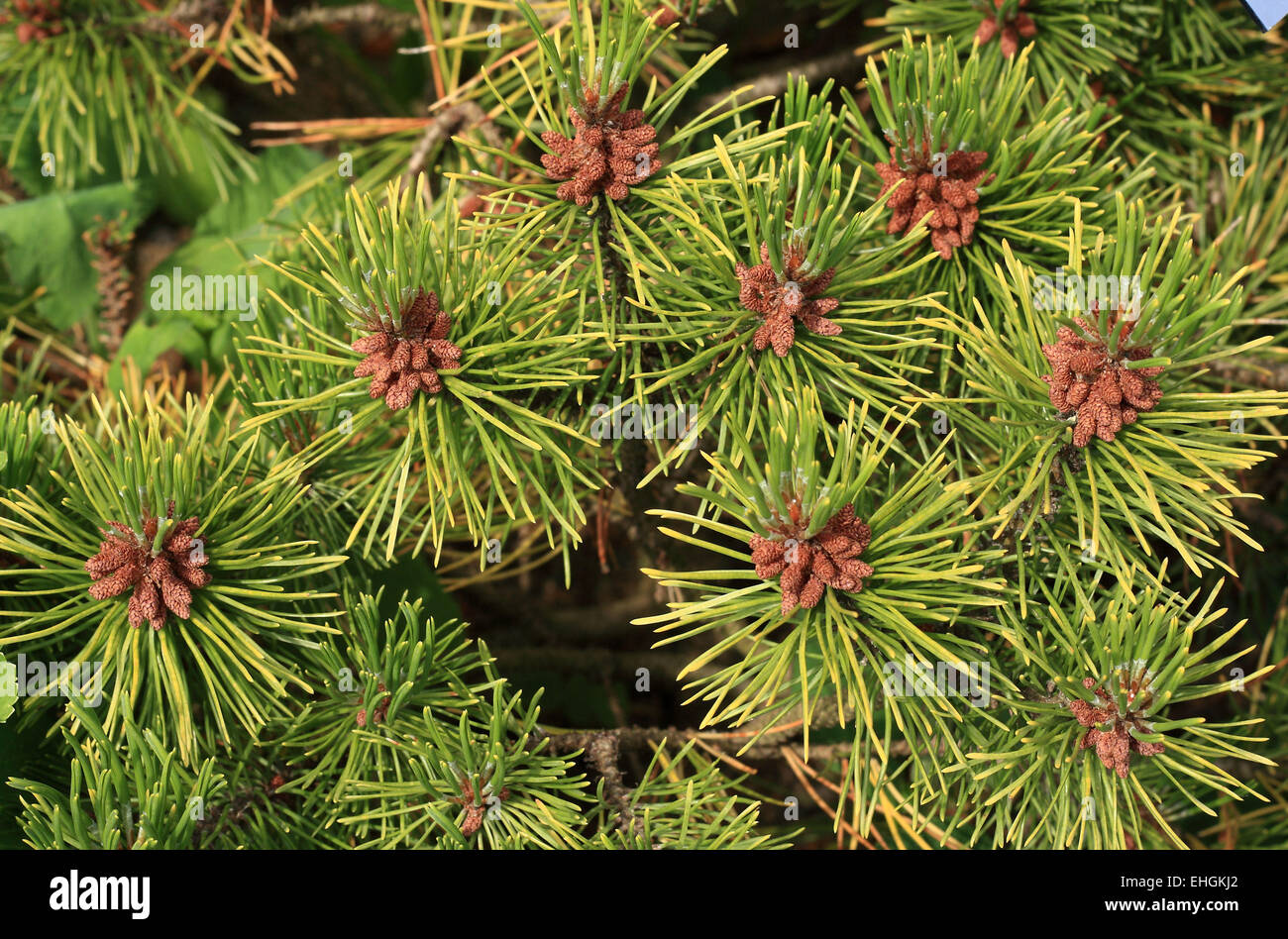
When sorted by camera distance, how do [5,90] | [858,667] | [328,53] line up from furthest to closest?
[328,53]
[5,90]
[858,667]

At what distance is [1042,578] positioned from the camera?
0.50 meters

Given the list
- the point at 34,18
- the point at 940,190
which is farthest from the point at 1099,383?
the point at 34,18

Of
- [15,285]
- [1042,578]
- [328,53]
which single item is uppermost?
[328,53]

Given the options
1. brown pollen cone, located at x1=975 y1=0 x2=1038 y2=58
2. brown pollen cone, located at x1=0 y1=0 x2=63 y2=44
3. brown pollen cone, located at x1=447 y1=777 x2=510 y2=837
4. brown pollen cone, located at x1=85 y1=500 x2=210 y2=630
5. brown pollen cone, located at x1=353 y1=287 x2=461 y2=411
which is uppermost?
brown pollen cone, located at x1=0 y1=0 x2=63 y2=44

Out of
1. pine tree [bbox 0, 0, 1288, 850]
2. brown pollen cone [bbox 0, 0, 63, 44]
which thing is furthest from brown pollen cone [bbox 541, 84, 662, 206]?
brown pollen cone [bbox 0, 0, 63, 44]

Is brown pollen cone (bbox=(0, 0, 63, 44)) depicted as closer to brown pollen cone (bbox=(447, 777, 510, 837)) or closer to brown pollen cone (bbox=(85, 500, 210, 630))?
brown pollen cone (bbox=(85, 500, 210, 630))

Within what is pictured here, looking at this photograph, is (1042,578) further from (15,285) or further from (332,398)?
(15,285)

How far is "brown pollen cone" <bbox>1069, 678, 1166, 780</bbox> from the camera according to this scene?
17.0 inches

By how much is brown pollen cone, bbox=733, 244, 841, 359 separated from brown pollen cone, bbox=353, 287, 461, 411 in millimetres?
132

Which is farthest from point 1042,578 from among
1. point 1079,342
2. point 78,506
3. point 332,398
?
point 78,506

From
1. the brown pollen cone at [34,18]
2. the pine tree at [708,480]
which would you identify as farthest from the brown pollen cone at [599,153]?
the brown pollen cone at [34,18]

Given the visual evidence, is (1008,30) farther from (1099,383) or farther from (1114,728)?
(1114,728)

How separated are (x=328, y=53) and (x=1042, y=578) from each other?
2.62 ft

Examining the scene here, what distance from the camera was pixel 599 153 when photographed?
0.46m
